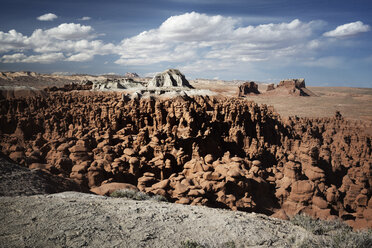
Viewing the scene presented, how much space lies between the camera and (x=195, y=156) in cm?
1684

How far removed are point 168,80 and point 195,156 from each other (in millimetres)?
39230

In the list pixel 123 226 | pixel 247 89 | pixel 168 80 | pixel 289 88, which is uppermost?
pixel 289 88

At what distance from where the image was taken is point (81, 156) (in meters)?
14.8

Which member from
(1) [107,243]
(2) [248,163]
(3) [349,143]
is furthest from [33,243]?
(3) [349,143]

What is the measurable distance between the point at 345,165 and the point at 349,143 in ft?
24.5

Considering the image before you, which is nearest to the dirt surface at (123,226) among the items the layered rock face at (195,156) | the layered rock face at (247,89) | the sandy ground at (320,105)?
the layered rock face at (195,156)

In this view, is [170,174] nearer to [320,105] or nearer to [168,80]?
[168,80]

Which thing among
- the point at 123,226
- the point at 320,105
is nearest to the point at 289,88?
the point at 320,105

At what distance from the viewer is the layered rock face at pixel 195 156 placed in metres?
13.0

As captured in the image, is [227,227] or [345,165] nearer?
[227,227]

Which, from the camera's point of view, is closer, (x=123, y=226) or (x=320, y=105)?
(x=123, y=226)

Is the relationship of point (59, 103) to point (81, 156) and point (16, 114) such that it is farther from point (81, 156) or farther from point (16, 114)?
point (81, 156)

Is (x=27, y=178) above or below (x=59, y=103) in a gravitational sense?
below

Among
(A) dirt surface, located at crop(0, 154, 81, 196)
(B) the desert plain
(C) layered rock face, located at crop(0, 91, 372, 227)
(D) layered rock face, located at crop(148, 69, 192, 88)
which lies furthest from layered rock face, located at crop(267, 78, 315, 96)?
(A) dirt surface, located at crop(0, 154, 81, 196)
